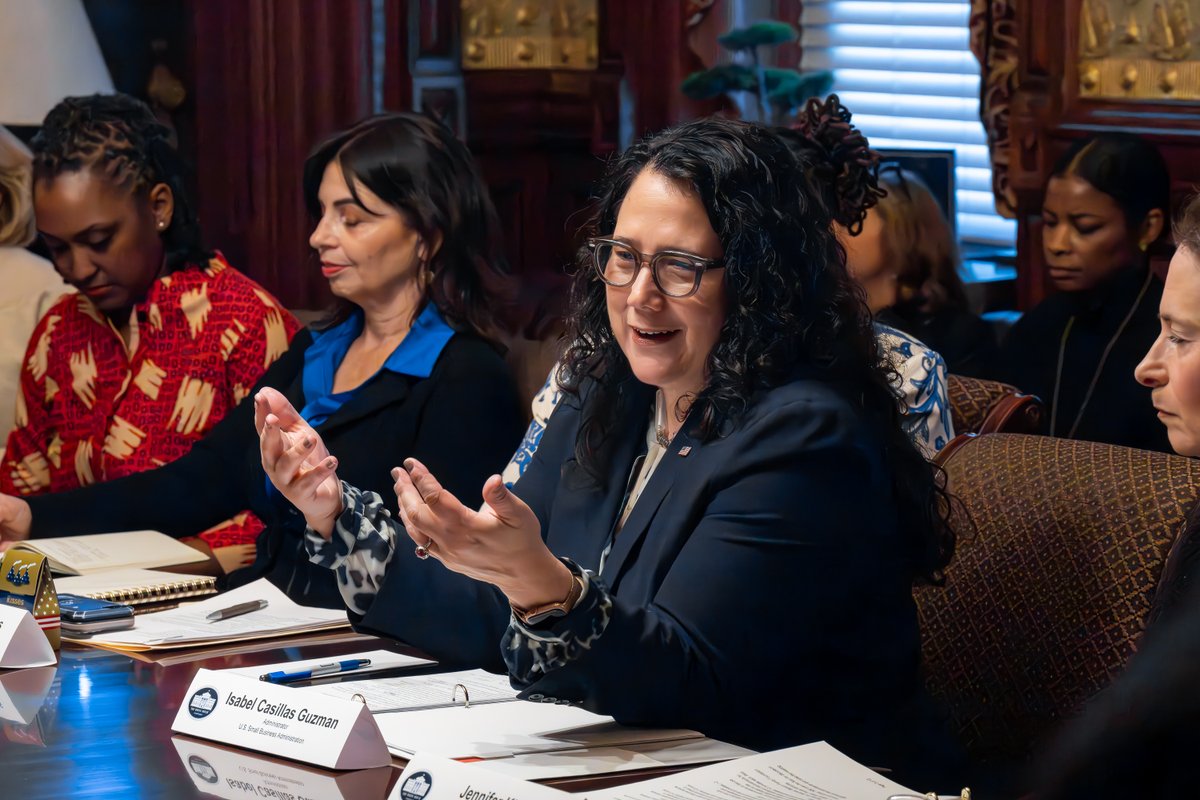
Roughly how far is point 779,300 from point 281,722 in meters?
0.74

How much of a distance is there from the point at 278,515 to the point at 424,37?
6.67ft

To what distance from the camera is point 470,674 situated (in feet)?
6.13

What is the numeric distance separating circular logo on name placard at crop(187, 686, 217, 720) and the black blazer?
3.13ft

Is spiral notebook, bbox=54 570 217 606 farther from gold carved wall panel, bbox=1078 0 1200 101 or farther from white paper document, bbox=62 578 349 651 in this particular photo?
gold carved wall panel, bbox=1078 0 1200 101

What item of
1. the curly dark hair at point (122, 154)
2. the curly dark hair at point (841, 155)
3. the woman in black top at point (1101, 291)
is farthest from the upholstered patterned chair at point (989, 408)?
the curly dark hair at point (122, 154)

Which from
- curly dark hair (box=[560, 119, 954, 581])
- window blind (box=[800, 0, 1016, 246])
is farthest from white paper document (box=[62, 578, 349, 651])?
window blind (box=[800, 0, 1016, 246])

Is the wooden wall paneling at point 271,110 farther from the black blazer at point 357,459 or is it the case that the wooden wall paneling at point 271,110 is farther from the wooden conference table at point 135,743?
the wooden conference table at point 135,743

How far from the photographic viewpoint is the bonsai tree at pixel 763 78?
13.0ft

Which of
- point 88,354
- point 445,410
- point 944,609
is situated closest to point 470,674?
point 944,609

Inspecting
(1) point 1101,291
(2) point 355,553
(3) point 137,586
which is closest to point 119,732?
(2) point 355,553

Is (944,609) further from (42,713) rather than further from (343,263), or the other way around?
(343,263)

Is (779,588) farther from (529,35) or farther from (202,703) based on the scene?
(529,35)

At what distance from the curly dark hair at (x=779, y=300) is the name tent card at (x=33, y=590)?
0.84 meters

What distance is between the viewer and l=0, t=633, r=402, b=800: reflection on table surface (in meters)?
1.48
